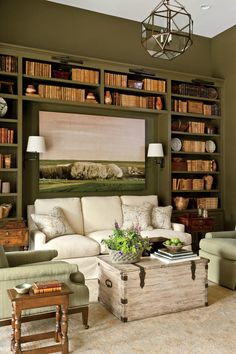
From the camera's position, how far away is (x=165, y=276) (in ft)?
10.8

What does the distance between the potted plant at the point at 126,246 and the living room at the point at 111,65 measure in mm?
1304

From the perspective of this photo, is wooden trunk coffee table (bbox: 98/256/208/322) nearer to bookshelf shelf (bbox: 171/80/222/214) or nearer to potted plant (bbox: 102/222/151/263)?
potted plant (bbox: 102/222/151/263)

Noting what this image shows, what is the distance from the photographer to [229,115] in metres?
6.14

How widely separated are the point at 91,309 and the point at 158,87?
369 centimetres

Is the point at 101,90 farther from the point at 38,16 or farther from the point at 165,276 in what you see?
the point at 165,276

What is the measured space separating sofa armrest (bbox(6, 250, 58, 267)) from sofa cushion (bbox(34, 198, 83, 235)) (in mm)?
1370

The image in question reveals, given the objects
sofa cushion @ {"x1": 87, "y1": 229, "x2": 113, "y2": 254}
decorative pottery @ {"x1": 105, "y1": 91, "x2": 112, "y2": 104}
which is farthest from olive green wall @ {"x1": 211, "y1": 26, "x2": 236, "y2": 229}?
sofa cushion @ {"x1": 87, "y1": 229, "x2": 113, "y2": 254}

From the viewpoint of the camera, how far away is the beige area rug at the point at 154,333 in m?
2.63

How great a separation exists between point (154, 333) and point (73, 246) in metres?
1.68

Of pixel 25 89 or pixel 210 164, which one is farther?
pixel 210 164

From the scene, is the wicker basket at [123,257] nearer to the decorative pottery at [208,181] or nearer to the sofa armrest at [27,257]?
the sofa armrest at [27,257]

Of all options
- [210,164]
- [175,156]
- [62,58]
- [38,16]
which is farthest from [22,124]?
[210,164]

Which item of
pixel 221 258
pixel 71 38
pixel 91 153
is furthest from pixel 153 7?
pixel 221 258

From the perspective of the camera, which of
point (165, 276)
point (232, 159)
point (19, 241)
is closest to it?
point (165, 276)
